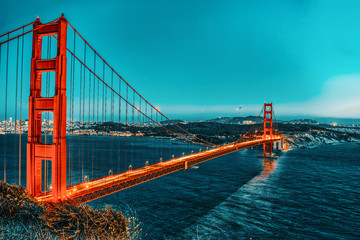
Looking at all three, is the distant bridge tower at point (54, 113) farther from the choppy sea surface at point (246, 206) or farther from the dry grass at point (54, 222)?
the choppy sea surface at point (246, 206)

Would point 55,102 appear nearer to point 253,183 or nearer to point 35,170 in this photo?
point 35,170

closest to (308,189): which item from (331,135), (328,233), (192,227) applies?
(328,233)

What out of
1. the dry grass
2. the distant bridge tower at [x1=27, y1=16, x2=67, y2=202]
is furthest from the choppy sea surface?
the dry grass

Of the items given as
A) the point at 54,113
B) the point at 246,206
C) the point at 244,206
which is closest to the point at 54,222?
the point at 54,113

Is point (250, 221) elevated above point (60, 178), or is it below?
→ below

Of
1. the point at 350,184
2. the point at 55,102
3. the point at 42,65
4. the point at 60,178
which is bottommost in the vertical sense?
the point at 350,184

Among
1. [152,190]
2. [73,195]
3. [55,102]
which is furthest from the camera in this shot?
[152,190]
